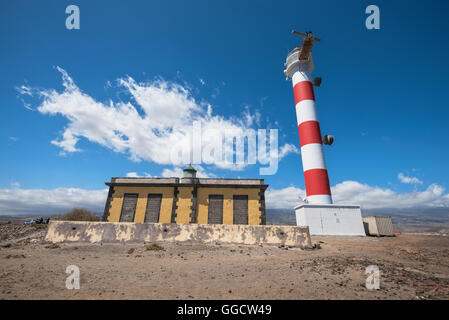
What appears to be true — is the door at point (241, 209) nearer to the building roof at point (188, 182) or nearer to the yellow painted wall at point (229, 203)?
the yellow painted wall at point (229, 203)

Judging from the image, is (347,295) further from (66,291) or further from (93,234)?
(93,234)

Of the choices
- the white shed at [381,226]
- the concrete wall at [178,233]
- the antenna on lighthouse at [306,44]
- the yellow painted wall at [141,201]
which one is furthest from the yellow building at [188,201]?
the antenna on lighthouse at [306,44]

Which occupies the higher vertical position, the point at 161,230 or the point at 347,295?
the point at 161,230

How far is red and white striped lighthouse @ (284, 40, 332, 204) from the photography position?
51.0 ft

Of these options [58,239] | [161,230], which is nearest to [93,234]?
[58,239]

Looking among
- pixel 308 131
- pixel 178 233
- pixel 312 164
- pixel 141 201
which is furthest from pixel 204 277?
pixel 308 131

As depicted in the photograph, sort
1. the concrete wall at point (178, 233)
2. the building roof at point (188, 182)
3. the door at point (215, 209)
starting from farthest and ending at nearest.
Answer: the building roof at point (188, 182)
the door at point (215, 209)
the concrete wall at point (178, 233)

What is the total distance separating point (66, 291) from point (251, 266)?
3.84 m

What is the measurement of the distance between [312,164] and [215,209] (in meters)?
9.21

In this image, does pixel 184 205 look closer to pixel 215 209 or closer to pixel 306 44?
pixel 215 209

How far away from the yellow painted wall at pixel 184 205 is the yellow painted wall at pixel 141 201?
76cm

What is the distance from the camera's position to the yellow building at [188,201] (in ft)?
56.8

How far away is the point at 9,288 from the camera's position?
11.3 ft
